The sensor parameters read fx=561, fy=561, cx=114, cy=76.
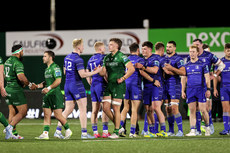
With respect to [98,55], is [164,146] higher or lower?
lower

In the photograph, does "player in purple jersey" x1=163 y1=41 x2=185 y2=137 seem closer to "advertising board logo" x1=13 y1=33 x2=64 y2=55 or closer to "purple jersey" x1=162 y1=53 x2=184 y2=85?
"purple jersey" x1=162 y1=53 x2=184 y2=85

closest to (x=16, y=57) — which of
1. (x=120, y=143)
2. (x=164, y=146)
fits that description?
(x=120, y=143)

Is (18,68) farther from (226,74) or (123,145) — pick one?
(226,74)

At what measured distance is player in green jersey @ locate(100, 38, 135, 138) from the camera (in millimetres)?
12617

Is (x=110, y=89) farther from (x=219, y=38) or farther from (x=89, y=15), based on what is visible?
(x=89, y=15)

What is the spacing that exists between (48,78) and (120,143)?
2.44 meters

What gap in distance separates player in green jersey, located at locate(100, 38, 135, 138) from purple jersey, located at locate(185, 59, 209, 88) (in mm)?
2003

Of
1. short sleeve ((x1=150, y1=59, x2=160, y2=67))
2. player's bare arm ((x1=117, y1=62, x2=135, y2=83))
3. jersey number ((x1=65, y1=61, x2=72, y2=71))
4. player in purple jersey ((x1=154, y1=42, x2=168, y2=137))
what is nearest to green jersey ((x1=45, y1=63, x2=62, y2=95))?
jersey number ((x1=65, y1=61, x2=72, y2=71))

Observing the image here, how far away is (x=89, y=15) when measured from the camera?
63.6 meters

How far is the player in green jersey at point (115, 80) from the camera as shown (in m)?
12.6

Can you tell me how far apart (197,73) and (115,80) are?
93.0 inches

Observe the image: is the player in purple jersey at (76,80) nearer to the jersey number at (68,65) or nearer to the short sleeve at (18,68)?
the jersey number at (68,65)

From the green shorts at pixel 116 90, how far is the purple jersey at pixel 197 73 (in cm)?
207

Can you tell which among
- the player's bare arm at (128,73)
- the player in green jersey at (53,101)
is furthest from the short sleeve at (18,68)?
the player's bare arm at (128,73)
